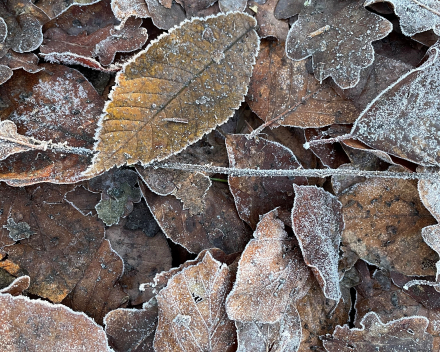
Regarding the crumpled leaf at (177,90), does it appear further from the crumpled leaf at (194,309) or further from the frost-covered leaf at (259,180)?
the crumpled leaf at (194,309)

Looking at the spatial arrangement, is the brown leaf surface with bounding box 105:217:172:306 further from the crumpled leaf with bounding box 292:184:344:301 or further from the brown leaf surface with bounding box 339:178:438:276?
the brown leaf surface with bounding box 339:178:438:276

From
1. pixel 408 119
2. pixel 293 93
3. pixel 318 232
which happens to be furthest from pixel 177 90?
pixel 408 119

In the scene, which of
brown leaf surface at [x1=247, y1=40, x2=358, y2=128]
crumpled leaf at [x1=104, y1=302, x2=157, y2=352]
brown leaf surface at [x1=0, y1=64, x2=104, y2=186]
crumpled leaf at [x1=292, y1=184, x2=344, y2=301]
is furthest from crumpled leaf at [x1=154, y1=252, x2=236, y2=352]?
brown leaf surface at [x1=247, y1=40, x2=358, y2=128]

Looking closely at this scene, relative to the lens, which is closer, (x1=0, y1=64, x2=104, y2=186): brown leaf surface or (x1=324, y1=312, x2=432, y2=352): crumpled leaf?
(x1=0, y1=64, x2=104, y2=186): brown leaf surface

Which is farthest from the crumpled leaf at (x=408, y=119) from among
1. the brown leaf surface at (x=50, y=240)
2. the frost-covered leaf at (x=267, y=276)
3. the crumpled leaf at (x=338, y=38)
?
the brown leaf surface at (x=50, y=240)

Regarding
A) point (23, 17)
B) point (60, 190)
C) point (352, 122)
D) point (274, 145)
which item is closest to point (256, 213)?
point (274, 145)

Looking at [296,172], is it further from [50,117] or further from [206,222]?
[50,117]
